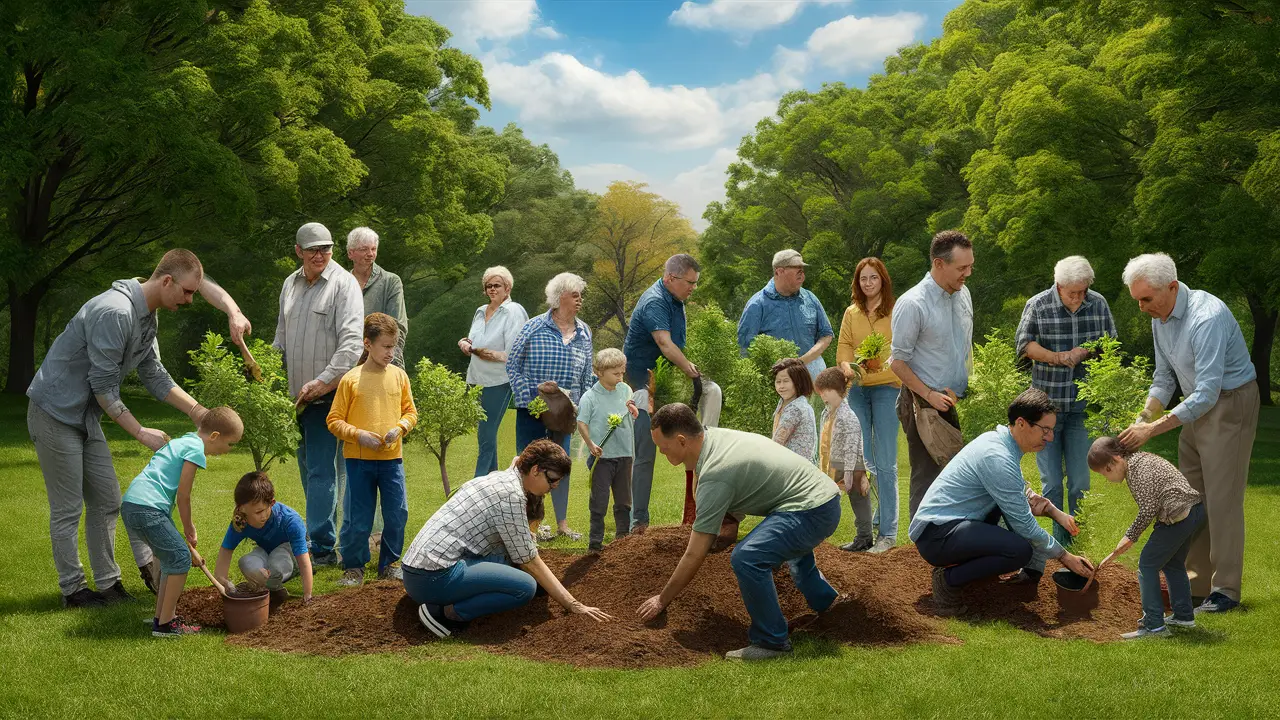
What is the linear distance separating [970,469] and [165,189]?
724 inches

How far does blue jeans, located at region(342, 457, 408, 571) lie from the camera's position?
315 inches

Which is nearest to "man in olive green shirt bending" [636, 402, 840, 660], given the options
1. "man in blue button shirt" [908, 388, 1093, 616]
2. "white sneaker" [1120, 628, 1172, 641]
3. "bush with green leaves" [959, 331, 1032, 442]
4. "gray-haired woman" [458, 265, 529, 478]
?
"man in blue button shirt" [908, 388, 1093, 616]

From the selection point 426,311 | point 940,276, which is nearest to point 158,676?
point 940,276

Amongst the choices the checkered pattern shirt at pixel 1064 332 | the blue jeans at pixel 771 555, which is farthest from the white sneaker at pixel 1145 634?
the checkered pattern shirt at pixel 1064 332

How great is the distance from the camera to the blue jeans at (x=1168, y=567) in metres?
6.59

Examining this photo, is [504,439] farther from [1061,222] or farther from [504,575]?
[504,575]

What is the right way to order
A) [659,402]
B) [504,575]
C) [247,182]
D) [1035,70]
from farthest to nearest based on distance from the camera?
[1035,70] < [247,182] < [659,402] < [504,575]

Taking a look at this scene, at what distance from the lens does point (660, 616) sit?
Answer: 674 cm

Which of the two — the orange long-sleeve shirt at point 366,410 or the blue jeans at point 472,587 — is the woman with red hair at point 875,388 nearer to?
the blue jeans at point 472,587

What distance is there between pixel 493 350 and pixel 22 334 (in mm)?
20363

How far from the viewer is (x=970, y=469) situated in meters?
7.10

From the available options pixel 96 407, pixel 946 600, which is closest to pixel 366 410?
pixel 96 407

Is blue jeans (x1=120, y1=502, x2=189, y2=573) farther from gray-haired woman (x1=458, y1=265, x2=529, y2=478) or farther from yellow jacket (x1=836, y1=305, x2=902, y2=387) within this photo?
yellow jacket (x1=836, y1=305, x2=902, y2=387)

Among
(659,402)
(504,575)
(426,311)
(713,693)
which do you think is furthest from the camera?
(426,311)
